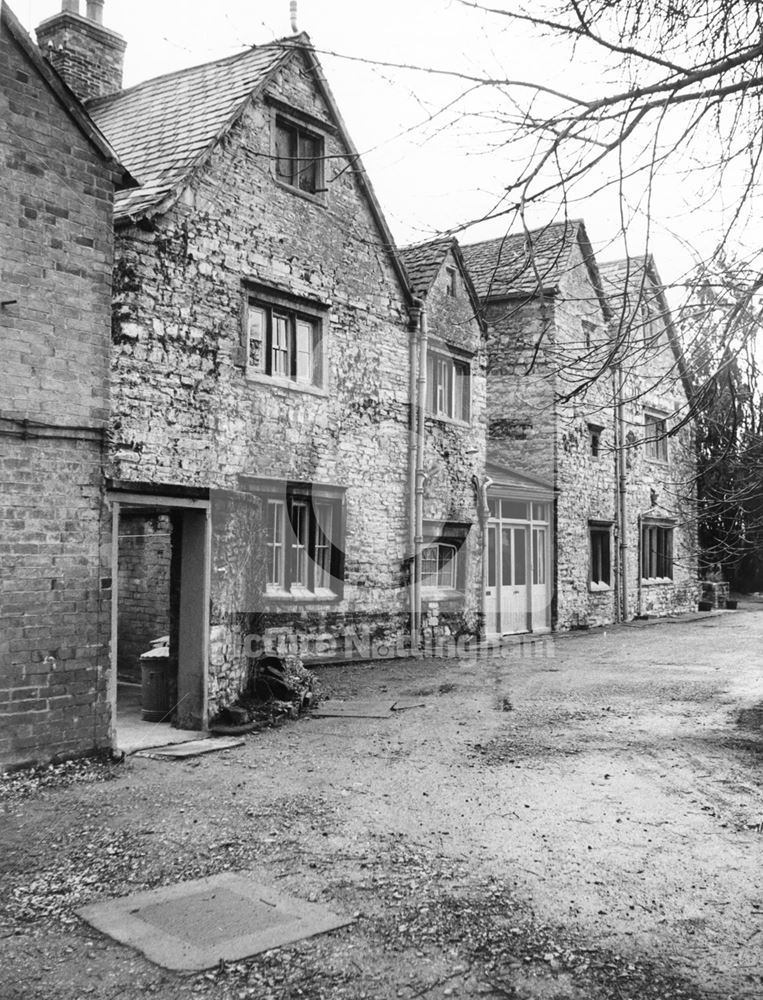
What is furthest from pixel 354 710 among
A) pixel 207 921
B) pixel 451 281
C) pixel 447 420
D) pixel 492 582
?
pixel 451 281

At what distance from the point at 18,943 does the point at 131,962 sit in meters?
0.67

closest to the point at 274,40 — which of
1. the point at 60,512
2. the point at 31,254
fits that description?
the point at 31,254

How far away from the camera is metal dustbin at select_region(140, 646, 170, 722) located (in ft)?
32.7

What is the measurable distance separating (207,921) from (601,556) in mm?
19084

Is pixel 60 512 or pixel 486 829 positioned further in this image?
pixel 60 512

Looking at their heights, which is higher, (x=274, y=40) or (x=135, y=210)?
(x=135, y=210)

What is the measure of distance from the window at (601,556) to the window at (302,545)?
9837 mm

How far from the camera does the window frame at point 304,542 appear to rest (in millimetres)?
13141

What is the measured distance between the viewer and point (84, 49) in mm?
15711

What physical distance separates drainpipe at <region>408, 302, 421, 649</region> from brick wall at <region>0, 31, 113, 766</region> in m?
8.04

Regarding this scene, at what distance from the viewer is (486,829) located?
646cm

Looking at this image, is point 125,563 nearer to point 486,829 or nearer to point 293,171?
point 293,171

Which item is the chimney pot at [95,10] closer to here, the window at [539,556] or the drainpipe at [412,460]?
the drainpipe at [412,460]

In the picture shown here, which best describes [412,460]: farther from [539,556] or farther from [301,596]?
[539,556]
